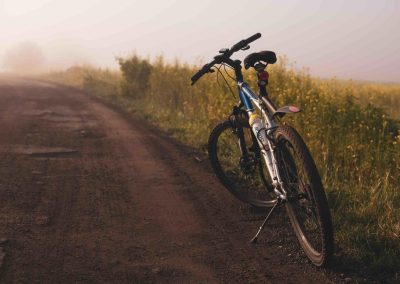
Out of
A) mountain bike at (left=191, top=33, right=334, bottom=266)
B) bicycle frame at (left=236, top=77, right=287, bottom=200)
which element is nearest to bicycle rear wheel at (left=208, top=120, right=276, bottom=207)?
mountain bike at (left=191, top=33, right=334, bottom=266)

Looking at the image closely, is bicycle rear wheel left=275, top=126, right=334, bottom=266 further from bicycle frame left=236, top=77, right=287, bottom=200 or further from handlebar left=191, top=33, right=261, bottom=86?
handlebar left=191, top=33, right=261, bottom=86

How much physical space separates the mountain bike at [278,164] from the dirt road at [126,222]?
178 mm

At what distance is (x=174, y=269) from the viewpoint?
3502 millimetres

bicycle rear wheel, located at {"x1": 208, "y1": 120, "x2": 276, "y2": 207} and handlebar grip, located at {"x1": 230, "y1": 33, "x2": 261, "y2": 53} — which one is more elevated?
handlebar grip, located at {"x1": 230, "y1": 33, "x2": 261, "y2": 53}

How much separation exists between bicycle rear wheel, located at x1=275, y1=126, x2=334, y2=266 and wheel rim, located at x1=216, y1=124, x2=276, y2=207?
627 mm

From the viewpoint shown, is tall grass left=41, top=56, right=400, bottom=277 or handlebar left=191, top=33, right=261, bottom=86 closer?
tall grass left=41, top=56, right=400, bottom=277

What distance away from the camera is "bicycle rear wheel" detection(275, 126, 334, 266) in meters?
3.30

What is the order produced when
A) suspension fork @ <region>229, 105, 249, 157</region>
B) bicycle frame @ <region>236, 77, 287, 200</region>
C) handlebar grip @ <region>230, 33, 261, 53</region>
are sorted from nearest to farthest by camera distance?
bicycle frame @ <region>236, 77, 287, 200</region>
handlebar grip @ <region>230, 33, 261, 53</region>
suspension fork @ <region>229, 105, 249, 157</region>

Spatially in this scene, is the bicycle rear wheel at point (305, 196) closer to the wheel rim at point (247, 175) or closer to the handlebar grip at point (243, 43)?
the wheel rim at point (247, 175)

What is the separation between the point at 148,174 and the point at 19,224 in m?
2.20

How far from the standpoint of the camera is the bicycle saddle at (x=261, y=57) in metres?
4.32

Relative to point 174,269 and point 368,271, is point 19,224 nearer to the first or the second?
point 174,269

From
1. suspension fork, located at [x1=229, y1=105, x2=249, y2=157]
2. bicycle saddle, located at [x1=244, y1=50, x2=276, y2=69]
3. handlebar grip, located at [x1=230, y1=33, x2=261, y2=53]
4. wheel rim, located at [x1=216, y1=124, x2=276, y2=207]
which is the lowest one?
wheel rim, located at [x1=216, y1=124, x2=276, y2=207]

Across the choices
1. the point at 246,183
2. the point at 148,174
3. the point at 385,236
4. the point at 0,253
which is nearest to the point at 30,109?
the point at 148,174
